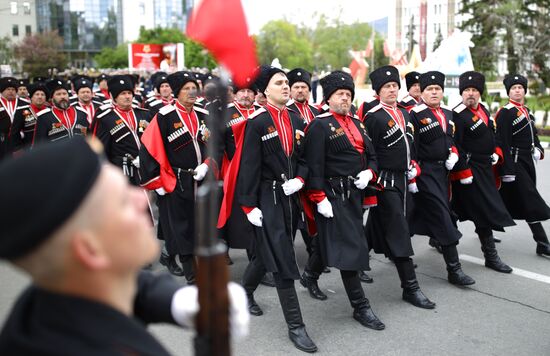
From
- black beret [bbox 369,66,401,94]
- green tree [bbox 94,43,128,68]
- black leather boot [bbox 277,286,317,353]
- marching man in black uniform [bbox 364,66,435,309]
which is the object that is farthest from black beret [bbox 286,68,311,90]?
green tree [bbox 94,43,128,68]

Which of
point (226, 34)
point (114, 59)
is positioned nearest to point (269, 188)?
point (226, 34)

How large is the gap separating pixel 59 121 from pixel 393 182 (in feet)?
15.0

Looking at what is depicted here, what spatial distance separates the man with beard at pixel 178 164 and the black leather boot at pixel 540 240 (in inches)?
145

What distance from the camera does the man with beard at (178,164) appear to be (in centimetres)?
587

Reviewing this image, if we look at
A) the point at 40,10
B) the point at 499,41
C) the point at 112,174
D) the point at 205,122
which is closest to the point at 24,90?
the point at 205,122

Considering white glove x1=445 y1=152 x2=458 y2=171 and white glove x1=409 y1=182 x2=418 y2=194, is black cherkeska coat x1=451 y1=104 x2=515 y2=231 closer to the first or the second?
white glove x1=445 y1=152 x2=458 y2=171

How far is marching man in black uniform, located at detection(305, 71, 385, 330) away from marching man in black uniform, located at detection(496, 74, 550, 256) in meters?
2.60

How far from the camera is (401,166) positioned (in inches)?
222

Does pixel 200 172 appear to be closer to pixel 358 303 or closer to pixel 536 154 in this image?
pixel 358 303

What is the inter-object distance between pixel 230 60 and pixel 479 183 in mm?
5602

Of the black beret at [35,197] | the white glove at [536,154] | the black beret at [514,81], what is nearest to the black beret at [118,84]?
the black beret at [514,81]

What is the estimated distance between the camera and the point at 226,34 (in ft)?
5.17

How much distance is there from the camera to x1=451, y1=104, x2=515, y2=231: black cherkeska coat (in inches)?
260

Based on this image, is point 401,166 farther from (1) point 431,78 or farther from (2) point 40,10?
(2) point 40,10
